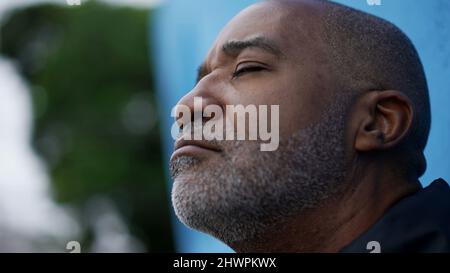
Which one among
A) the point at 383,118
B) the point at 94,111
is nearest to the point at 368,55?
Answer: the point at 383,118

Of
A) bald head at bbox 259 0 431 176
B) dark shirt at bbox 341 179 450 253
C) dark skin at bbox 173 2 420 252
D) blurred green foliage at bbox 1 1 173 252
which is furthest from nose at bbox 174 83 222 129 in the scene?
blurred green foliage at bbox 1 1 173 252

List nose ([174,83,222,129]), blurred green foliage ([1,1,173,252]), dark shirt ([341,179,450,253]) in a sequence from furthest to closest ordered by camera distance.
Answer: blurred green foliage ([1,1,173,252]) → nose ([174,83,222,129]) → dark shirt ([341,179,450,253])

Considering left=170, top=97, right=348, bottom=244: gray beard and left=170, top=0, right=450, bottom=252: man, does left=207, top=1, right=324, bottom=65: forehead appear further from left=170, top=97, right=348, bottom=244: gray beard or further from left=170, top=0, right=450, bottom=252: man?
left=170, top=97, right=348, bottom=244: gray beard

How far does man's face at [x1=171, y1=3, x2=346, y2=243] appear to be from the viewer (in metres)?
1.33

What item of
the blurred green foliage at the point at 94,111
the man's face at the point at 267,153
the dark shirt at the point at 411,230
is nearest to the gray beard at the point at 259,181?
the man's face at the point at 267,153

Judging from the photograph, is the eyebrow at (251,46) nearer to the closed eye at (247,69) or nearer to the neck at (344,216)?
the closed eye at (247,69)

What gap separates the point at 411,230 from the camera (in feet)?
4.16

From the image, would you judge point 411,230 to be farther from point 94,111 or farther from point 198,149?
point 94,111

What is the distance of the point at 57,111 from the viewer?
2.69 metres

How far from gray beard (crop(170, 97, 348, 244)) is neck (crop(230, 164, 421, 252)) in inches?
0.7

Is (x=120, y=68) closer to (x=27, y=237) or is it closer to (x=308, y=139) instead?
(x=27, y=237)

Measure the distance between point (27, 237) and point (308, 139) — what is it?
3.02 feet

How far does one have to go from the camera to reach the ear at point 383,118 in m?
1.36

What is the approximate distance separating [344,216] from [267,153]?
0.60ft
